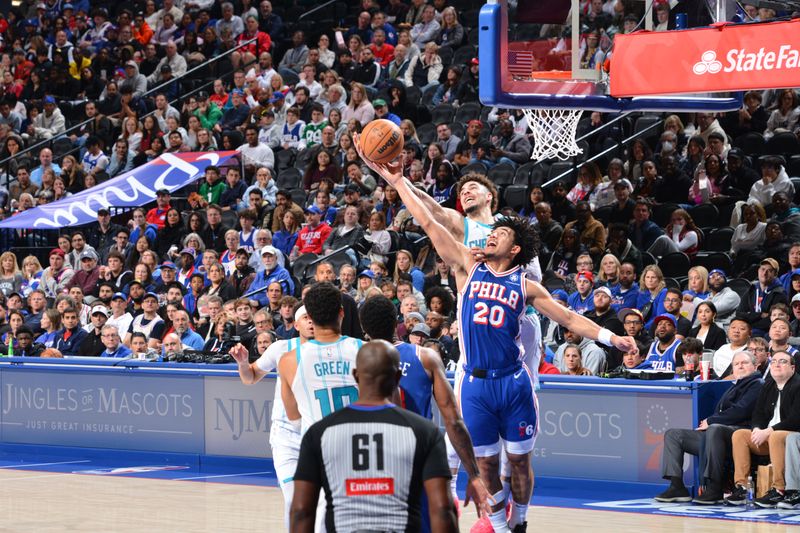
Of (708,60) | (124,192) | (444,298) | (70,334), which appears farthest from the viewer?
(124,192)

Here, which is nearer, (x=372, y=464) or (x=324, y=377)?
(x=372, y=464)

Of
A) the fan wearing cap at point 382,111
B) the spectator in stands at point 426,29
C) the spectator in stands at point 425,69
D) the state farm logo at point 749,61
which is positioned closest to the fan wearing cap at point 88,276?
the fan wearing cap at point 382,111

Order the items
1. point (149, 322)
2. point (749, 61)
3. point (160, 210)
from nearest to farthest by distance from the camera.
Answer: point (749, 61), point (149, 322), point (160, 210)

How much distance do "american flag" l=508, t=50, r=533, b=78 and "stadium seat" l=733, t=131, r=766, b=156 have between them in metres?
6.60

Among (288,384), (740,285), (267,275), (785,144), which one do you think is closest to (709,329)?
(740,285)

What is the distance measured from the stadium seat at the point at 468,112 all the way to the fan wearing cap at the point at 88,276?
5640 millimetres

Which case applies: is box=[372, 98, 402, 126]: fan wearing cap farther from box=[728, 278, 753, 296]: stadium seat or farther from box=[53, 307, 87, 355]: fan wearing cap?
box=[728, 278, 753, 296]: stadium seat

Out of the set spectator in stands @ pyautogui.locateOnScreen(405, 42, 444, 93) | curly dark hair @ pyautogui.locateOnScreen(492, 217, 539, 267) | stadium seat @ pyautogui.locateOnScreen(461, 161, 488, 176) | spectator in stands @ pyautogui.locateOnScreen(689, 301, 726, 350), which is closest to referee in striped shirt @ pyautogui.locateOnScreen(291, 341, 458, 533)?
curly dark hair @ pyautogui.locateOnScreen(492, 217, 539, 267)

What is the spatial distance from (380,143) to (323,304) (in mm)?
2996

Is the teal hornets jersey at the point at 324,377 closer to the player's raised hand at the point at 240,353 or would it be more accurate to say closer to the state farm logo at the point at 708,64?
the player's raised hand at the point at 240,353

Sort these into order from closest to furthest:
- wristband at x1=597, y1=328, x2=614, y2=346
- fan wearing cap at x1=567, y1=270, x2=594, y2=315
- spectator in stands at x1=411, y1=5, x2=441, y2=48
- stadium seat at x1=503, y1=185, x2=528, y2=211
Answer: wristband at x1=597, y1=328, x2=614, y2=346
fan wearing cap at x1=567, y1=270, x2=594, y2=315
stadium seat at x1=503, y1=185, x2=528, y2=211
spectator in stands at x1=411, y1=5, x2=441, y2=48

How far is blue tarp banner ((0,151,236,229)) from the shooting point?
65.8 ft

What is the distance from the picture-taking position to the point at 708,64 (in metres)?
10.4

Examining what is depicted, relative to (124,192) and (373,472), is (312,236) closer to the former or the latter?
(124,192)
